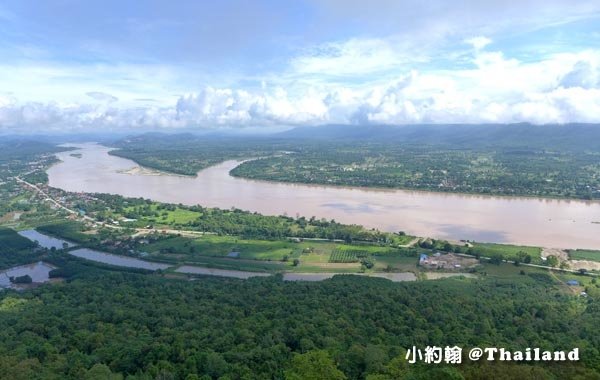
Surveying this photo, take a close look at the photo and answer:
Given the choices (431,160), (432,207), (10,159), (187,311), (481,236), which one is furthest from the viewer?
(10,159)

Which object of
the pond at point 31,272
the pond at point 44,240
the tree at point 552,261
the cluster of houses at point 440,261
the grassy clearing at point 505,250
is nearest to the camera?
the pond at point 31,272

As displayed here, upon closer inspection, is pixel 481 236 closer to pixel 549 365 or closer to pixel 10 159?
pixel 549 365

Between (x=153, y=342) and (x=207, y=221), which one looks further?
(x=207, y=221)

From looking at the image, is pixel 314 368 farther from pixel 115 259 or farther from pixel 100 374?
pixel 115 259

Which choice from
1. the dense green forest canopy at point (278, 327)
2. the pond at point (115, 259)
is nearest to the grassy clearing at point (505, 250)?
the dense green forest canopy at point (278, 327)

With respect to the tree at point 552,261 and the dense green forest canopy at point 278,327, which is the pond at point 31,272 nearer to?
the dense green forest canopy at point 278,327

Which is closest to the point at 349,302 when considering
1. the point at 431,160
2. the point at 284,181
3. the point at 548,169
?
the point at 284,181

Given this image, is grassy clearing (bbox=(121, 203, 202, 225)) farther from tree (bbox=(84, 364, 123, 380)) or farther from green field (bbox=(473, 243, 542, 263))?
tree (bbox=(84, 364, 123, 380))
